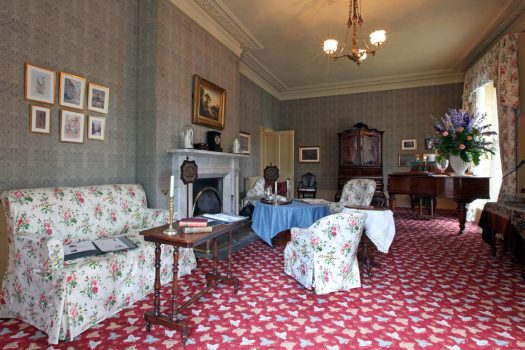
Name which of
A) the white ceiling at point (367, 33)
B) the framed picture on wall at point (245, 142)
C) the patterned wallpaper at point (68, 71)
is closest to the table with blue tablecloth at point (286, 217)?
the patterned wallpaper at point (68, 71)

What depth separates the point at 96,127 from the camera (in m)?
3.58

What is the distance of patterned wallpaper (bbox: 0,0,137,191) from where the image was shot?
8.94ft

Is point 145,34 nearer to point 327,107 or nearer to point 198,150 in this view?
point 198,150

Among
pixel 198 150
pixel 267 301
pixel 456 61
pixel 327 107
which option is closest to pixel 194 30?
pixel 198 150

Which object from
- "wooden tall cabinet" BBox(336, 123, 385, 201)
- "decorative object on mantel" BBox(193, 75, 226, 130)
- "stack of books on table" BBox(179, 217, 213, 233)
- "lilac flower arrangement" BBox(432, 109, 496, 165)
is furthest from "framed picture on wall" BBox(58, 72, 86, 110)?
"wooden tall cabinet" BBox(336, 123, 385, 201)

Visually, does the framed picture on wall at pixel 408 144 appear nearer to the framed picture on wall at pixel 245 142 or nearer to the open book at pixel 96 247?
the framed picture on wall at pixel 245 142

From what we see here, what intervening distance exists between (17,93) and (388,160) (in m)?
8.45

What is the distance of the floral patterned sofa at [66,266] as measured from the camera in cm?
207

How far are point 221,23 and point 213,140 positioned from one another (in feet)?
7.04

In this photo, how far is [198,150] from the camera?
14.2ft

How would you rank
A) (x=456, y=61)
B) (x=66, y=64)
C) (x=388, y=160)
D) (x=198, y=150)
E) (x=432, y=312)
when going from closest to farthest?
(x=432, y=312) < (x=66, y=64) < (x=198, y=150) < (x=456, y=61) < (x=388, y=160)

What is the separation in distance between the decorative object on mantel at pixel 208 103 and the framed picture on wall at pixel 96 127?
4.76 feet

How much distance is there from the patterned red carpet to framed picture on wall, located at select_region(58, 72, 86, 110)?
222cm

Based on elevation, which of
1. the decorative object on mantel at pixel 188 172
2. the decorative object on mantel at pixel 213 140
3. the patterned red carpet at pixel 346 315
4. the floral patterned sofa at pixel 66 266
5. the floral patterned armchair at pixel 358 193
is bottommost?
the patterned red carpet at pixel 346 315
